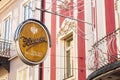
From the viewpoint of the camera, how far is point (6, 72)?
20.9m

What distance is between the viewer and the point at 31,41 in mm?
12852

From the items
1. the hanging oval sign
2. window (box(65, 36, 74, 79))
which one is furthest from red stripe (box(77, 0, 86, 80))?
the hanging oval sign

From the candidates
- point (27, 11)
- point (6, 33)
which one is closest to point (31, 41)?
point (27, 11)

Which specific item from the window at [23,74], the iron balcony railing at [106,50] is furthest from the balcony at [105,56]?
the window at [23,74]

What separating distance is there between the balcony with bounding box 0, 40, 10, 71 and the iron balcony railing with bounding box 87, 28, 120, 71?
8178 millimetres

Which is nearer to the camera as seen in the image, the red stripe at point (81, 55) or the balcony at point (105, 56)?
the balcony at point (105, 56)

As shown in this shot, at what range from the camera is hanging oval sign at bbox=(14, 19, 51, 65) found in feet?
40.6

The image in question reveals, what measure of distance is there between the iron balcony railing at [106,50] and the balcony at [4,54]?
818 cm

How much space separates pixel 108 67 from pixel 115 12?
2.90 meters

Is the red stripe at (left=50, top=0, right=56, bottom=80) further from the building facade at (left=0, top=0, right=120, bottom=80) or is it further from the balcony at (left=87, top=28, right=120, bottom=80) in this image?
the balcony at (left=87, top=28, right=120, bottom=80)

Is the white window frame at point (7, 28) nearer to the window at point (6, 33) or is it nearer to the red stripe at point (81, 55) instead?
the window at point (6, 33)

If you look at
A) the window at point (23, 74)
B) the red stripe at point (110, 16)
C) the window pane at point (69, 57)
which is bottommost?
the window at point (23, 74)

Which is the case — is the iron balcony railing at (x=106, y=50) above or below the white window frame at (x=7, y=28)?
below

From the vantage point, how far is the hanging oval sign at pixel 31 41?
40.6 feet
